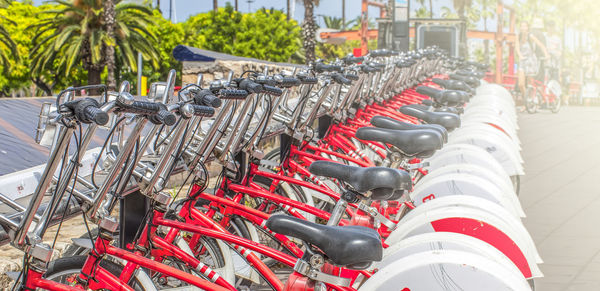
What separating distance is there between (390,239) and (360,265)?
136 centimetres

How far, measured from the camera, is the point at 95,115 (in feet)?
7.14

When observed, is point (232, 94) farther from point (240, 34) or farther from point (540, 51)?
point (240, 34)

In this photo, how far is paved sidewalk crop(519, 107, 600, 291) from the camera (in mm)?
5246

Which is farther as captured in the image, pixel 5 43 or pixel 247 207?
pixel 5 43

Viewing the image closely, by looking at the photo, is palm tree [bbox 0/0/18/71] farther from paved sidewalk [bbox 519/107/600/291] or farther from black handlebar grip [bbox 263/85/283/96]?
black handlebar grip [bbox 263/85/283/96]

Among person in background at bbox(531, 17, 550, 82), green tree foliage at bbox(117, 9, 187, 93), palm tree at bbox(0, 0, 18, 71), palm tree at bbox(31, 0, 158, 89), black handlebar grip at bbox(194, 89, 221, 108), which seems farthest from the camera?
green tree foliage at bbox(117, 9, 187, 93)

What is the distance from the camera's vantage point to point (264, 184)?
4594 mm

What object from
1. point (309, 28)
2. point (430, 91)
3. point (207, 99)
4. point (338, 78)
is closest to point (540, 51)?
point (309, 28)

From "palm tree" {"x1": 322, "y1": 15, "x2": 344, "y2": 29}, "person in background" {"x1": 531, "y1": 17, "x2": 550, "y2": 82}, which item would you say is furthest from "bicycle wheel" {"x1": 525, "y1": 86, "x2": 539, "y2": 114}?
"palm tree" {"x1": 322, "y1": 15, "x2": 344, "y2": 29}

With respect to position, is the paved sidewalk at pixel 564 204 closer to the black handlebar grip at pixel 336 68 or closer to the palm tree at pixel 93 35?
the black handlebar grip at pixel 336 68

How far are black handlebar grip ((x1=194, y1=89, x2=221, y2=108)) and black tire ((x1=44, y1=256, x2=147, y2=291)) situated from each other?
2.19 feet

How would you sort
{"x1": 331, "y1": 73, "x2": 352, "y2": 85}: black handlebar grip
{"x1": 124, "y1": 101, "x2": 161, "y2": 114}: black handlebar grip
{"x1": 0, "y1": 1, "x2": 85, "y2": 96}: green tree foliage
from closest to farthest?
1. {"x1": 124, "y1": 101, "x2": 161, "y2": 114}: black handlebar grip
2. {"x1": 331, "y1": 73, "x2": 352, "y2": 85}: black handlebar grip
3. {"x1": 0, "y1": 1, "x2": 85, "y2": 96}: green tree foliage

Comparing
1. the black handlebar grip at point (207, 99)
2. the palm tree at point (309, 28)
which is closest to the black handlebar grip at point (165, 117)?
the black handlebar grip at point (207, 99)

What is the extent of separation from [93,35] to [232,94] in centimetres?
2923
